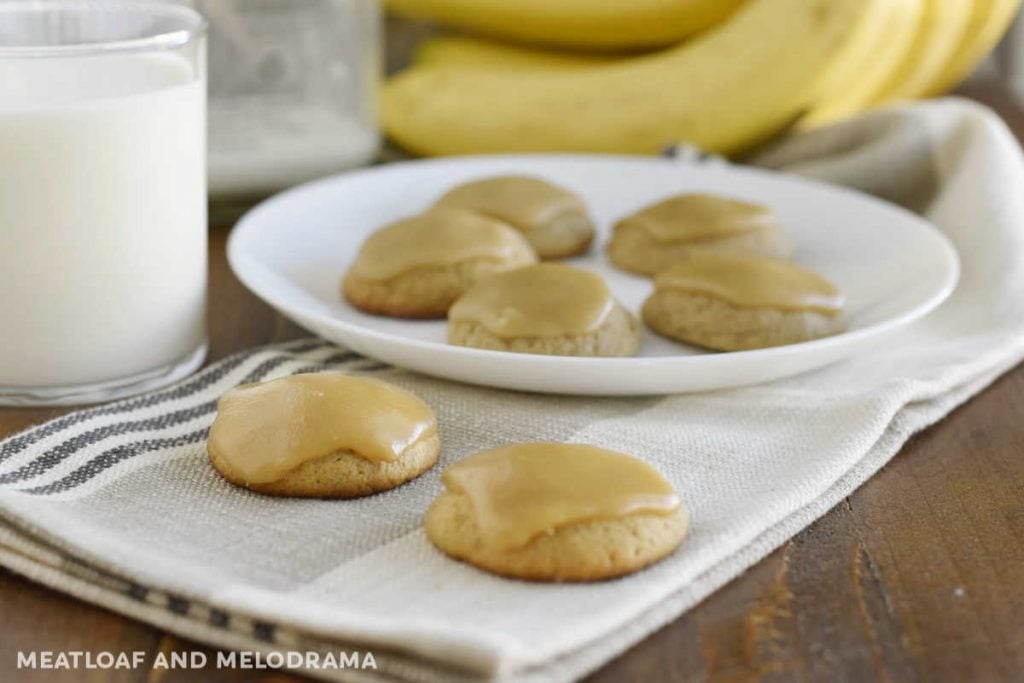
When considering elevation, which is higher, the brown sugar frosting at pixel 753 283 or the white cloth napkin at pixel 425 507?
the brown sugar frosting at pixel 753 283

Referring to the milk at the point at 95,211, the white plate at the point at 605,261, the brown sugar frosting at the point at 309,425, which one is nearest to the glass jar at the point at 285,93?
the white plate at the point at 605,261

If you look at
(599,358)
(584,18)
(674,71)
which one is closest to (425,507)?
(599,358)

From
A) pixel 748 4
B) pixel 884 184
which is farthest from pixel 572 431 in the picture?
pixel 748 4

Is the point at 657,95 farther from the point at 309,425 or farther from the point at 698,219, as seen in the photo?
the point at 309,425

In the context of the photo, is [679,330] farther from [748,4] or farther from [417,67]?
[417,67]

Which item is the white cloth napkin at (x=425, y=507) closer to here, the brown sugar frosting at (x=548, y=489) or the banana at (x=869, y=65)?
the brown sugar frosting at (x=548, y=489)

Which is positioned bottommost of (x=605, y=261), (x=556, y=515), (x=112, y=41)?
(x=605, y=261)
